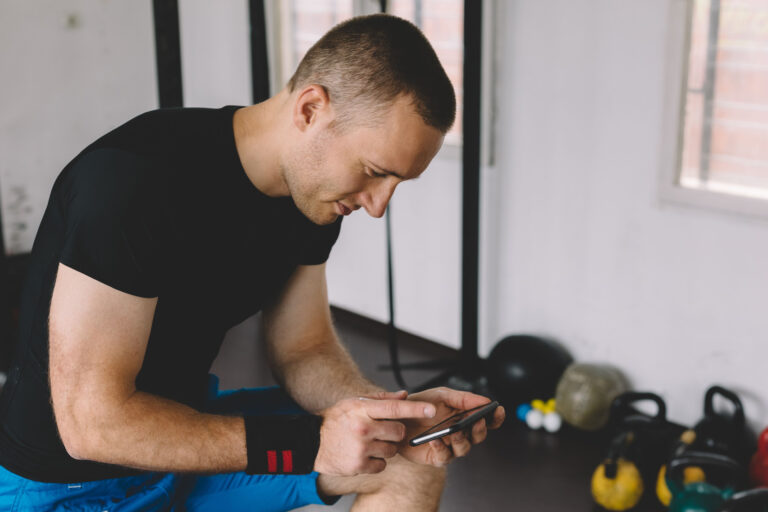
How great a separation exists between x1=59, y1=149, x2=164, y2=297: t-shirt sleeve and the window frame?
71.9 inches

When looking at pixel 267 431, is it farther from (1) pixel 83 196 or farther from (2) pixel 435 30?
(2) pixel 435 30

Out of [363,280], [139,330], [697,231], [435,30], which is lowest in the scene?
[363,280]

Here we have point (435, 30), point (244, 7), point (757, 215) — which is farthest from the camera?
point (244, 7)

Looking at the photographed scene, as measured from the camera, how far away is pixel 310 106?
1.30 meters

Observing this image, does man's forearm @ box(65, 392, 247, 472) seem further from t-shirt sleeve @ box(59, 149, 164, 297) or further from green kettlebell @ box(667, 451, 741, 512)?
green kettlebell @ box(667, 451, 741, 512)

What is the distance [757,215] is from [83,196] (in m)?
1.95

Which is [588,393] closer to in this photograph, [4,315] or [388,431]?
[388,431]

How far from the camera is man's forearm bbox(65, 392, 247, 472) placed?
1191mm

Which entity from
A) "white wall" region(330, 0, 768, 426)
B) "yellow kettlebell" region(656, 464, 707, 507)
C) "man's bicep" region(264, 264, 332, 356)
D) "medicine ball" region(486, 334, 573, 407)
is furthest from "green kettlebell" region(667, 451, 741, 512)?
"man's bicep" region(264, 264, 332, 356)

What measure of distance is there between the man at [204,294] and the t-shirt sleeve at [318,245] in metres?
0.06

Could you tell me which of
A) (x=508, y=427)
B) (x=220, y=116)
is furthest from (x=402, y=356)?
(x=220, y=116)

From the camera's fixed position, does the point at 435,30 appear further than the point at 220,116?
Yes

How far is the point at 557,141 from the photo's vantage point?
9.32 feet

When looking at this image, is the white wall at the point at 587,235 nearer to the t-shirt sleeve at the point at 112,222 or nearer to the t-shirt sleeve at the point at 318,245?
the t-shirt sleeve at the point at 318,245
